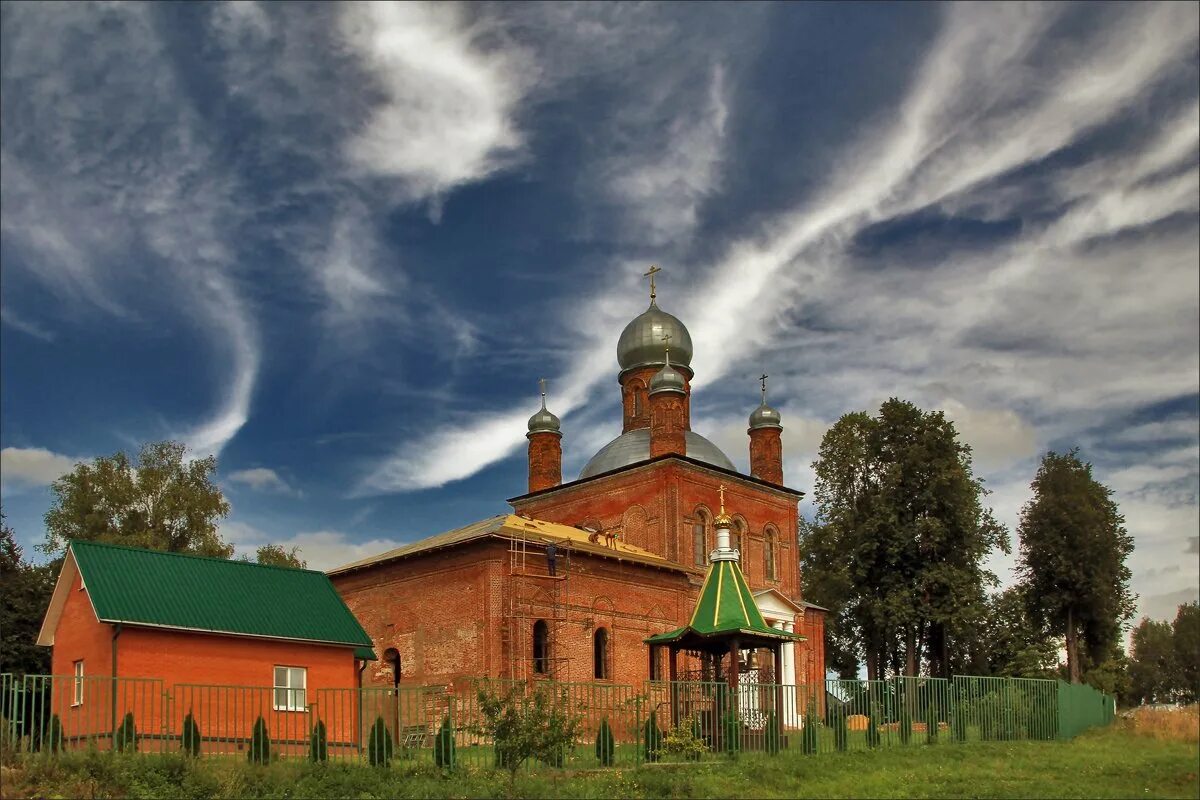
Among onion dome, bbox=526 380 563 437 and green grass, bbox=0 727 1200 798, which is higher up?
onion dome, bbox=526 380 563 437

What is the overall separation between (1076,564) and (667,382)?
16.4 meters

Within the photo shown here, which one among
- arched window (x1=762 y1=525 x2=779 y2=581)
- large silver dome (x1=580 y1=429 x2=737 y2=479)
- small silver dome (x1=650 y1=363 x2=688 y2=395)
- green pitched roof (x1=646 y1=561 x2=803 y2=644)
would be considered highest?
small silver dome (x1=650 y1=363 x2=688 y2=395)

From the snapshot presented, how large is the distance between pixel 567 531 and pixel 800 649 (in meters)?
9.34

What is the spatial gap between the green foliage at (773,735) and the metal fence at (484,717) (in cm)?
5

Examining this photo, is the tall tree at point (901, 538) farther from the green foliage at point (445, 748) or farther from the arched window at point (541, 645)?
the green foliage at point (445, 748)

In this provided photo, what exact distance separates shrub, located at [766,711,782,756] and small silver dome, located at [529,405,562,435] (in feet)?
69.3

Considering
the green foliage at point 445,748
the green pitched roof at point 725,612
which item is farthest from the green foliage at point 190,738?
the green pitched roof at point 725,612

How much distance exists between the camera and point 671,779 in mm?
16422

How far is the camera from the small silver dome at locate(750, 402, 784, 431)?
1602 inches

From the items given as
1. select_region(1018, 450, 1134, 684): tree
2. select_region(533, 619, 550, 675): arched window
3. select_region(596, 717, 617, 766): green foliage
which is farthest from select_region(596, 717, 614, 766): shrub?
select_region(1018, 450, 1134, 684): tree

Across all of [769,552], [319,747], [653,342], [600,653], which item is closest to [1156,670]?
[769,552]

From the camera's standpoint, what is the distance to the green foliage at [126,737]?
51.5 feet

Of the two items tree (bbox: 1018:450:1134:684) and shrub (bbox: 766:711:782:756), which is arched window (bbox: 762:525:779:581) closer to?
tree (bbox: 1018:450:1134:684)

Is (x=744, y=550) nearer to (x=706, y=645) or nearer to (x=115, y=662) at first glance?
(x=706, y=645)
